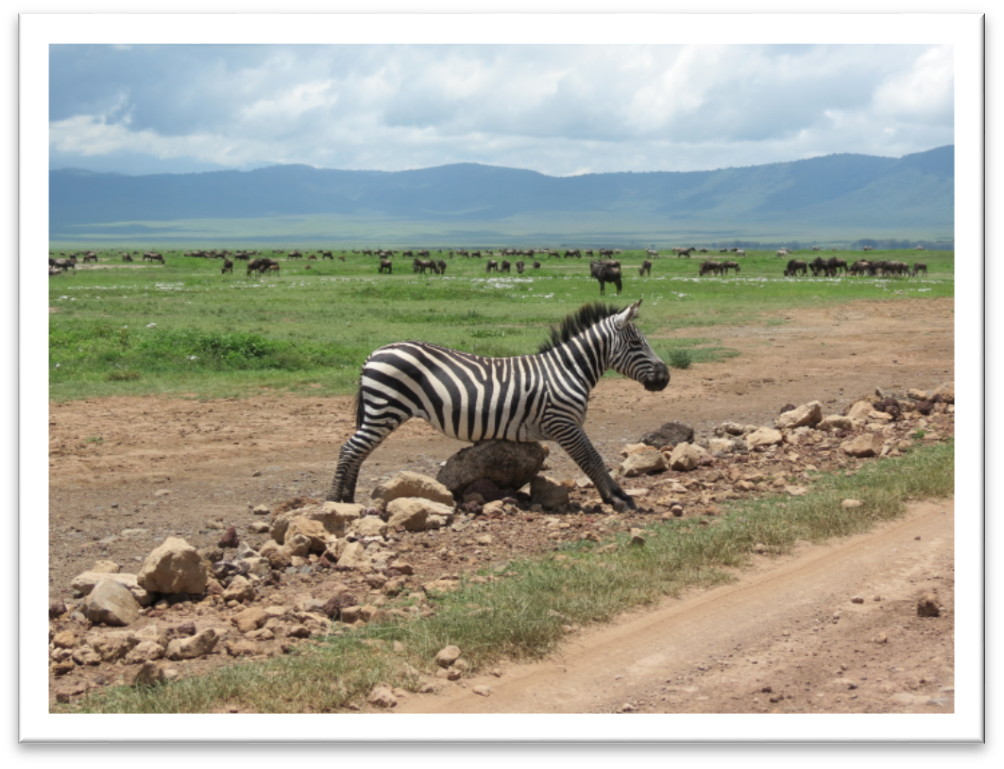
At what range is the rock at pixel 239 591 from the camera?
6570 millimetres

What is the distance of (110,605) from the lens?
6.17 meters

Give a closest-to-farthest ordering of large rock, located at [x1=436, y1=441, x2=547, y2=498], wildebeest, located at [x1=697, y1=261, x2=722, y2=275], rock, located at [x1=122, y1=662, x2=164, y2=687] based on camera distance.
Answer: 1. rock, located at [x1=122, y1=662, x2=164, y2=687]
2. large rock, located at [x1=436, y1=441, x2=547, y2=498]
3. wildebeest, located at [x1=697, y1=261, x2=722, y2=275]

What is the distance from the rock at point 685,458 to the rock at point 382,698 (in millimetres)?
6297

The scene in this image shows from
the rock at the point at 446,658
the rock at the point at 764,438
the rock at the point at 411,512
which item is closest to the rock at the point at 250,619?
the rock at the point at 446,658

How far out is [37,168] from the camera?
15.0ft

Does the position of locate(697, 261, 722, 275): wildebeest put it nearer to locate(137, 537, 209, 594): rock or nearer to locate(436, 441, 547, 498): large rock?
locate(436, 441, 547, 498): large rock

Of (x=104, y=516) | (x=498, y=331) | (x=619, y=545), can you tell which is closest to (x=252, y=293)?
(x=498, y=331)

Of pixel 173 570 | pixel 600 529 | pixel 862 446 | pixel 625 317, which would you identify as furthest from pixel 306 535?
pixel 862 446

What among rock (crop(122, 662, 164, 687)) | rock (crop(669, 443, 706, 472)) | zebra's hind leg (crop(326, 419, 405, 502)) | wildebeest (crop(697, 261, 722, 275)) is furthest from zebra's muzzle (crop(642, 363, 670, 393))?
wildebeest (crop(697, 261, 722, 275))

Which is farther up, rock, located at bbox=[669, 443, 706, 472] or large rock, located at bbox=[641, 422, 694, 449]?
large rock, located at bbox=[641, 422, 694, 449]

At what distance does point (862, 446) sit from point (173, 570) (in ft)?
26.1

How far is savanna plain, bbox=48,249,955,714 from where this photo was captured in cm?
507

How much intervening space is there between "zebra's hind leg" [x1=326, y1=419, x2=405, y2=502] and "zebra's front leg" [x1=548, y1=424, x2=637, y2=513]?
162 cm

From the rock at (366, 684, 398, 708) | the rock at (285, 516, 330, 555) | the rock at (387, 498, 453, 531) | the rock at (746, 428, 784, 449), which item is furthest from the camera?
the rock at (746, 428, 784, 449)
